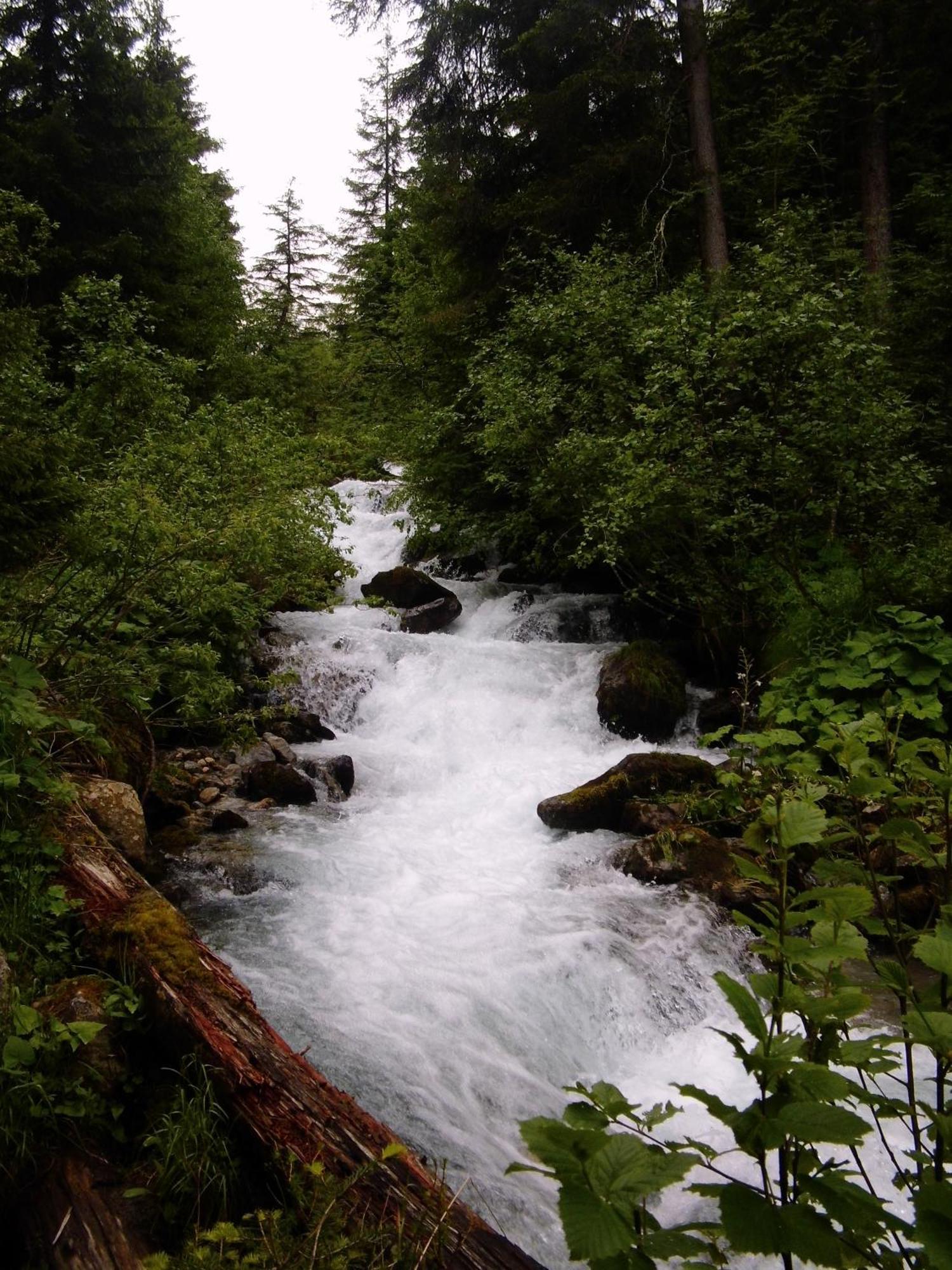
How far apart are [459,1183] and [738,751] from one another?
13.4 feet

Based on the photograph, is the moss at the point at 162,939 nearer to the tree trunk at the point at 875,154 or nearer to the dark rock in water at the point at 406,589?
the dark rock in water at the point at 406,589

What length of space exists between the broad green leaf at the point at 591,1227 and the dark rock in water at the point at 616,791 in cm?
628

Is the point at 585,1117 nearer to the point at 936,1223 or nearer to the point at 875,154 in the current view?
the point at 936,1223

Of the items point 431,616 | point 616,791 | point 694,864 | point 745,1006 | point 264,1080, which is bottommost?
point 694,864

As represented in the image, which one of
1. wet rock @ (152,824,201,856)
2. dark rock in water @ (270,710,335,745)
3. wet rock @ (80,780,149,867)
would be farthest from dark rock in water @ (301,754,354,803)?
wet rock @ (80,780,149,867)

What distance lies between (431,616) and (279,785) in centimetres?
581

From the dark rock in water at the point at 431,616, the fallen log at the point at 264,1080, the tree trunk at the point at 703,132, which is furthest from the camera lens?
the dark rock in water at the point at 431,616

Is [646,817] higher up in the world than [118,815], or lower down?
lower down

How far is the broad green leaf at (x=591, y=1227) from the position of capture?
90 centimetres

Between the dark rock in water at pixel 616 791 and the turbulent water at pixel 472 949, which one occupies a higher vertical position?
the dark rock in water at pixel 616 791

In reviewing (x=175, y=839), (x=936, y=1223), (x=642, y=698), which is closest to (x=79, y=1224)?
(x=936, y=1223)

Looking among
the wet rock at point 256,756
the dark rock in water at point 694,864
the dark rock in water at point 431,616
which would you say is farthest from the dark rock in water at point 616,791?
the dark rock in water at point 431,616

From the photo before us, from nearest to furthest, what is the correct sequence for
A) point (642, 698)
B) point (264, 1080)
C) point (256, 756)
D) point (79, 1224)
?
point (79, 1224), point (264, 1080), point (256, 756), point (642, 698)

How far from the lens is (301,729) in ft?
29.8
